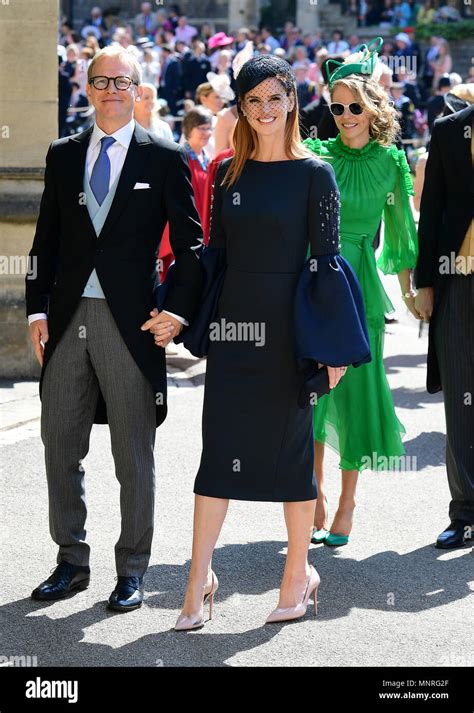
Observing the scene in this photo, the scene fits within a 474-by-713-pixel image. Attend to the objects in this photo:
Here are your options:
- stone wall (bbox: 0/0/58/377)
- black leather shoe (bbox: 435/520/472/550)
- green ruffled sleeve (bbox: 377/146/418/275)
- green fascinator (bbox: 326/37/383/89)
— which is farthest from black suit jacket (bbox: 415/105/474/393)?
stone wall (bbox: 0/0/58/377)

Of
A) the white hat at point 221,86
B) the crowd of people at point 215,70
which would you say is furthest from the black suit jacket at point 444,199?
the white hat at point 221,86

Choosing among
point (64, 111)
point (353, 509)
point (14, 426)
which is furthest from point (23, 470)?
point (64, 111)

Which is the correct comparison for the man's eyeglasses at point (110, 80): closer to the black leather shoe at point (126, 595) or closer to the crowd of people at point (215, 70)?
the black leather shoe at point (126, 595)

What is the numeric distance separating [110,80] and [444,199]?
2019 millimetres

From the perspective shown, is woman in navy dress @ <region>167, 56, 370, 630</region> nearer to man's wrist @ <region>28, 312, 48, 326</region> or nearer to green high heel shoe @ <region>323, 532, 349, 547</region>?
man's wrist @ <region>28, 312, 48, 326</region>

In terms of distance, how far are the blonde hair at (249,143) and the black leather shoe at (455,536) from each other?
2.07m

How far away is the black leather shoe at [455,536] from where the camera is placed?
646cm

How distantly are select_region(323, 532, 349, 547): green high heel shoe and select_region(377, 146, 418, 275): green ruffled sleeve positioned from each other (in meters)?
1.25

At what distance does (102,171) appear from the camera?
17.9 feet

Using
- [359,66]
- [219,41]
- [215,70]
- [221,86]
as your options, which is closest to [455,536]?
[359,66]

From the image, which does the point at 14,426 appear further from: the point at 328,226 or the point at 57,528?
the point at 328,226

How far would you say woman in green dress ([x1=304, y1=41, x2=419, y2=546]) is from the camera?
21.0 ft

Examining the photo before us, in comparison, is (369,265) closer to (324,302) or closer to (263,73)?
(324,302)

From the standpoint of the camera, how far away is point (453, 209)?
665cm
